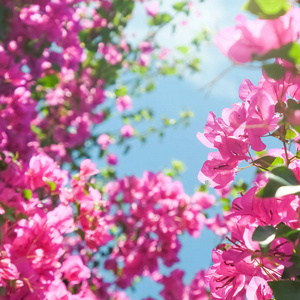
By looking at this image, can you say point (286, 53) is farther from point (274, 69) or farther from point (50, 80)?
point (50, 80)

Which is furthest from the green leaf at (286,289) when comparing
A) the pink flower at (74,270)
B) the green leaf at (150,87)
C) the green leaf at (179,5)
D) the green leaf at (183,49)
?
the green leaf at (150,87)

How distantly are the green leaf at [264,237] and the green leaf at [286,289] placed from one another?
83mm

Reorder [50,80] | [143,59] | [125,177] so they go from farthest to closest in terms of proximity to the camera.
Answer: [143,59]
[125,177]
[50,80]

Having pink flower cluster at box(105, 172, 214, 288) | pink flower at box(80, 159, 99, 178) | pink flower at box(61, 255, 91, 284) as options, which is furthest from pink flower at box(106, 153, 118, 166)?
pink flower at box(61, 255, 91, 284)

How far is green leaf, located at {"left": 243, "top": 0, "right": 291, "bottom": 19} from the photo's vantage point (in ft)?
2.01

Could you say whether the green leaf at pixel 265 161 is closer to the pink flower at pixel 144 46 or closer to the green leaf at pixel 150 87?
the pink flower at pixel 144 46

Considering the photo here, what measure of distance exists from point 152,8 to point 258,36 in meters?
3.47

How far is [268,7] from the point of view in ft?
2.02

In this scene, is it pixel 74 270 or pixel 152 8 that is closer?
pixel 74 270

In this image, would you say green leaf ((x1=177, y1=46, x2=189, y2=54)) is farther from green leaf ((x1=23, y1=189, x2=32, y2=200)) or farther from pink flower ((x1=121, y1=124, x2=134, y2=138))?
green leaf ((x1=23, y1=189, x2=32, y2=200))

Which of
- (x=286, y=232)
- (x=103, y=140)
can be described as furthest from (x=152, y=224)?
(x=286, y=232)

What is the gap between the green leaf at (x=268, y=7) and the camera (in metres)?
0.61

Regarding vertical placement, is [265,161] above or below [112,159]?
above

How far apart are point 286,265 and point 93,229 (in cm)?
116
